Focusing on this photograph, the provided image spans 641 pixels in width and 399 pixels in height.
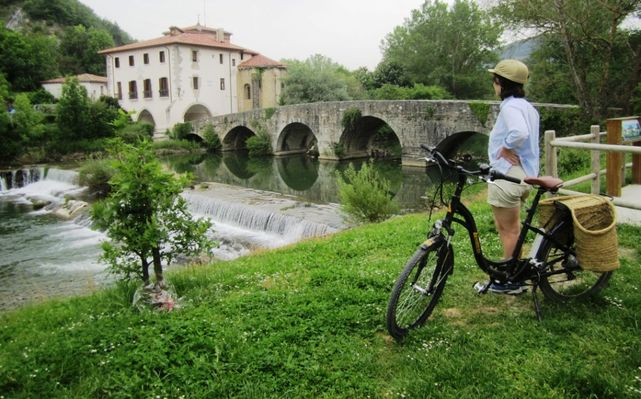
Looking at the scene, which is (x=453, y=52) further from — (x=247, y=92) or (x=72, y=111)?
(x=72, y=111)

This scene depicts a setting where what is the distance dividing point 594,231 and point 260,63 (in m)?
40.8

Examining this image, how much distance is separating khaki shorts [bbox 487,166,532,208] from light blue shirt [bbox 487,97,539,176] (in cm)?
6

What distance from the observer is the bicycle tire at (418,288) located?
11.2ft

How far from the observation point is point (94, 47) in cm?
5588

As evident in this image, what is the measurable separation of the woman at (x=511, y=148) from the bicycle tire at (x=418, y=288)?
529 mm

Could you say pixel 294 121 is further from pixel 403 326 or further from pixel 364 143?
pixel 403 326

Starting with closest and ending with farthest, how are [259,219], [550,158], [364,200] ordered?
[550,158] < [364,200] < [259,219]

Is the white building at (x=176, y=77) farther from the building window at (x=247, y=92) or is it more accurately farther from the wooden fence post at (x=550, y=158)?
the wooden fence post at (x=550, y=158)

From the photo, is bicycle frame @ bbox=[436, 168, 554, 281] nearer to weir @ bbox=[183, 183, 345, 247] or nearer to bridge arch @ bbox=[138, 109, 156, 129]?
weir @ bbox=[183, 183, 345, 247]

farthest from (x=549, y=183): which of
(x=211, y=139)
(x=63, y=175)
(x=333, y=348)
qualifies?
(x=211, y=139)

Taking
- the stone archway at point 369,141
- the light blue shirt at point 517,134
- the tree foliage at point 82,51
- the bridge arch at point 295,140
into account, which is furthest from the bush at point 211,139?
the light blue shirt at point 517,134

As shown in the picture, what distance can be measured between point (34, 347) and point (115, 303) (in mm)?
1134

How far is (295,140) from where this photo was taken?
34.0 m

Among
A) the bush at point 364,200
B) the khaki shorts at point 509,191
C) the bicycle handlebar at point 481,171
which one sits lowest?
the bush at point 364,200
